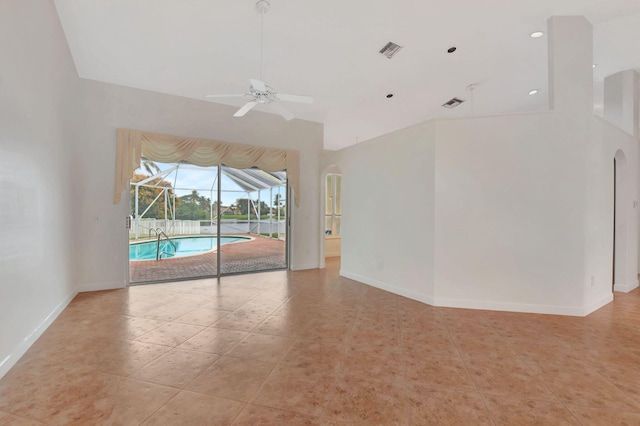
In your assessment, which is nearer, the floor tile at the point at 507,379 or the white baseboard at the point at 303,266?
the floor tile at the point at 507,379

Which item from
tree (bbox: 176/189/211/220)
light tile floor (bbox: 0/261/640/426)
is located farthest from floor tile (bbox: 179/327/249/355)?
tree (bbox: 176/189/211/220)

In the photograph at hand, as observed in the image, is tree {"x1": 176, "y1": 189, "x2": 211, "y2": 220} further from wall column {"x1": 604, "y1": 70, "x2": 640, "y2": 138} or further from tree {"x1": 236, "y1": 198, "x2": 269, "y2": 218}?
wall column {"x1": 604, "y1": 70, "x2": 640, "y2": 138}

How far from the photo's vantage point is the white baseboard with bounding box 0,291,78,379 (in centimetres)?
217

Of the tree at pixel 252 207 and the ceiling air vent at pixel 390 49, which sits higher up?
the ceiling air vent at pixel 390 49

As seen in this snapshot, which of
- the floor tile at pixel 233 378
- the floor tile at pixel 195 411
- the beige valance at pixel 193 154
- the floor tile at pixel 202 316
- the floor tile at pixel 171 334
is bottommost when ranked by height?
the floor tile at pixel 202 316

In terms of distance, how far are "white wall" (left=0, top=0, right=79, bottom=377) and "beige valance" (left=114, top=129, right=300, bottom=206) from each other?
0.76 meters

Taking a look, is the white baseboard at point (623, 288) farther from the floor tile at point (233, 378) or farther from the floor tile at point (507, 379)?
the floor tile at point (233, 378)

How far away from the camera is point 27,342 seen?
2547 mm

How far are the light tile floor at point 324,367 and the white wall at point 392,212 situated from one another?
2.13ft

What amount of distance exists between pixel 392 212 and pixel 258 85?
2.65 metres

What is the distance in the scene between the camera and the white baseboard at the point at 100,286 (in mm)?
4359

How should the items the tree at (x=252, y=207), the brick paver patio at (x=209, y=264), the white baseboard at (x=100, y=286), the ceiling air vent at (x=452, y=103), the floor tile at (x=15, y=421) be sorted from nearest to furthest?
the floor tile at (x=15, y=421) → the white baseboard at (x=100, y=286) → the brick paver patio at (x=209, y=264) → the ceiling air vent at (x=452, y=103) → the tree at (x=252, y=207)

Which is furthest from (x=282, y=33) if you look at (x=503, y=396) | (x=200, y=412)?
(x=503, y=396)

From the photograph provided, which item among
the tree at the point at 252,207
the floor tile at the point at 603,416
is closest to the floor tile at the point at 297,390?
the floor tile at the point at 603,416
